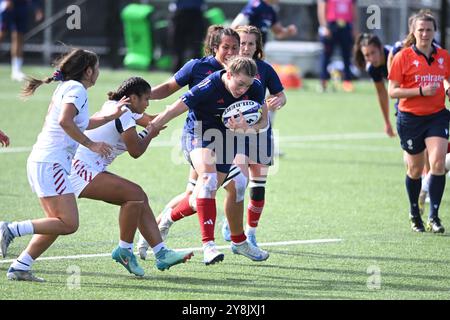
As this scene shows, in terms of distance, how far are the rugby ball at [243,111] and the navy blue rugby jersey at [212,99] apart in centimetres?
10

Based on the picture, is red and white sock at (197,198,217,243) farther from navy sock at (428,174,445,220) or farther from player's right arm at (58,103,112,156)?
navy sock at (428,174,445,220)

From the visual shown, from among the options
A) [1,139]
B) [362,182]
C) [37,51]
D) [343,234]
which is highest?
[1,139]

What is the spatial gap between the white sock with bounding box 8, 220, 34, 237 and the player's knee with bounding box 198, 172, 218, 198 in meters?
1.45

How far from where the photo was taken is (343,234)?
31.4 feet

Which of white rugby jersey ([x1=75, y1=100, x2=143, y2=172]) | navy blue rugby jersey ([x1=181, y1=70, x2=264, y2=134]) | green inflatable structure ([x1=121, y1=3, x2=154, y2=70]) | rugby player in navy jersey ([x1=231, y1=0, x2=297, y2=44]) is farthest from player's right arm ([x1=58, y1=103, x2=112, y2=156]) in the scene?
green inflatable structure ([x1=121, y1=3, x2=154, y2=70])

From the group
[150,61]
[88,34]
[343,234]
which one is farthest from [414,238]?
[88,34]

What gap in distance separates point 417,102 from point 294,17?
1832cm

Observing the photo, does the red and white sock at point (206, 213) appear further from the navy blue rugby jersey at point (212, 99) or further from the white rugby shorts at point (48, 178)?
the white rugby shorts at point (48, 178)

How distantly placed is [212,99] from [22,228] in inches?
72.1

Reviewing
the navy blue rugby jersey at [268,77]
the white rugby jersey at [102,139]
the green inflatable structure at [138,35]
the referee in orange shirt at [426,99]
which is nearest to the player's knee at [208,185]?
the white rugby jersey at [102,139]

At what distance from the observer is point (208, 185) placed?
8047 millimetres

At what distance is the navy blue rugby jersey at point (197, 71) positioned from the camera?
28.1 feet
